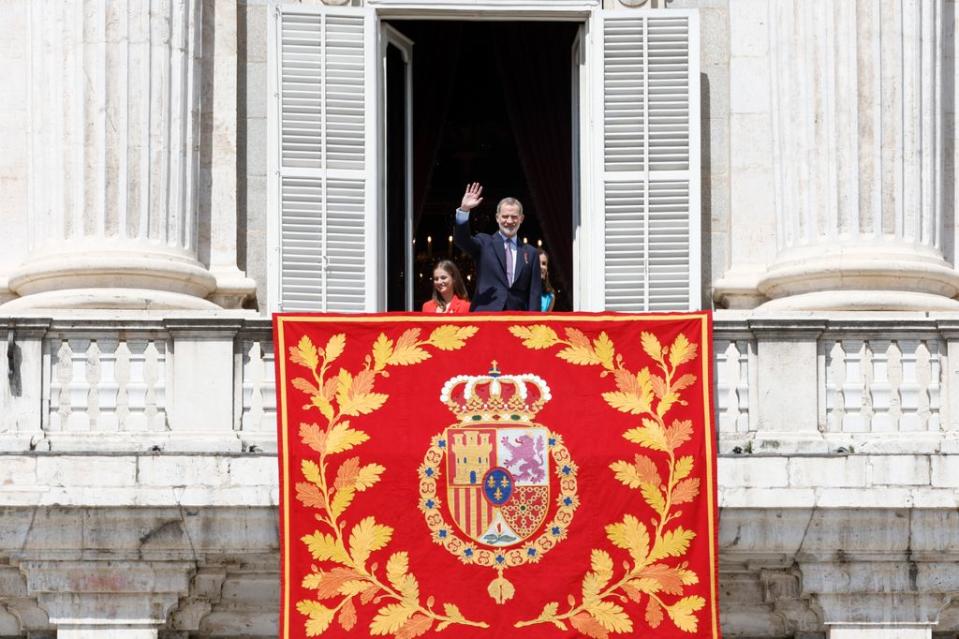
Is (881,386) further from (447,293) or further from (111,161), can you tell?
(111,161)

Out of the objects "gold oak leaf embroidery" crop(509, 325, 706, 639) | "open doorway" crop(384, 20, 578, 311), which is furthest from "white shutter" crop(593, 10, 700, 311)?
"open doorway" crop(384, 20, 578, 311)

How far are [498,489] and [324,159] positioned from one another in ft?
11.2

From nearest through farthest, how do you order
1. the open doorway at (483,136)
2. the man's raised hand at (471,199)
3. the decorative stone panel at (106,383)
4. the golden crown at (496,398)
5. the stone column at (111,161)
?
the golden crown at (496,398), the man's raised hand at (471,199), the decorative stone panel at (106,383), the stone column at (111,161), the open doorway at (483,136)

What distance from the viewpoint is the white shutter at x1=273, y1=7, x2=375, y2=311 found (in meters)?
19.4

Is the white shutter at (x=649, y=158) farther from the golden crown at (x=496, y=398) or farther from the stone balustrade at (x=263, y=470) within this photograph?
the golden crown at (x=496, y=398)

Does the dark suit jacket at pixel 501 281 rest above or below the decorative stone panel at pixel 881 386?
above

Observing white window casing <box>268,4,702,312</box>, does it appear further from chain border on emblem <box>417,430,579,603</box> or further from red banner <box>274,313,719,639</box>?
chain border on emblem <box>417,430,579,603</box>

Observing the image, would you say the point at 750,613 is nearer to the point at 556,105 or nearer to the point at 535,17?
the point at 535,17

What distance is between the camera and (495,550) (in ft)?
57.2

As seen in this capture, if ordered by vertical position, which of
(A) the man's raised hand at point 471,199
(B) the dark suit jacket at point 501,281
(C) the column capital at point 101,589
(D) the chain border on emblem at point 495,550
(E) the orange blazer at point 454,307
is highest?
(A) the man's raised hand at point 471,199

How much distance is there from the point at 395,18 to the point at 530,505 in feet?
15.1

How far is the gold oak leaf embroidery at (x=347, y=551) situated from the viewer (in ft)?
56.7

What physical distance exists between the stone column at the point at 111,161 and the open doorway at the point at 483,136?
2.78 meters

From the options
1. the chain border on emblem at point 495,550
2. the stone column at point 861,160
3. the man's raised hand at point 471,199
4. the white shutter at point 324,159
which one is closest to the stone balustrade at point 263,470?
the stone column at point 861,160
